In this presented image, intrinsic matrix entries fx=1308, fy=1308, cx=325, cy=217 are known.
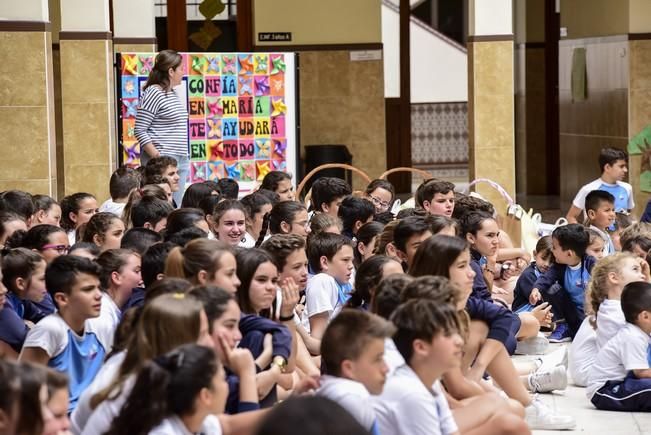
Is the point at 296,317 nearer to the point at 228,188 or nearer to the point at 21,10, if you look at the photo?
the point at 228,188

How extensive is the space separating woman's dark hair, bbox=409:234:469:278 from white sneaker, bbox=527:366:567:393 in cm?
169

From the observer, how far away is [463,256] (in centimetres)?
557

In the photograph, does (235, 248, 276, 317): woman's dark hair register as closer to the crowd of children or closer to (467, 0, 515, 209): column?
the crowd of children

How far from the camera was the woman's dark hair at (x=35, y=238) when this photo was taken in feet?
21.8

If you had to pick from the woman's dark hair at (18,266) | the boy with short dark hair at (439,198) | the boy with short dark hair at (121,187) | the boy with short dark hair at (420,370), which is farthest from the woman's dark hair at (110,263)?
the boy with short dark hair at (439,198)

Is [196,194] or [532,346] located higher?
[196,194]

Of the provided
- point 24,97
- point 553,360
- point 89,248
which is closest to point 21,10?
point 24,97

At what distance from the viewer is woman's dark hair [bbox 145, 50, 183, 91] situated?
33.3 ft

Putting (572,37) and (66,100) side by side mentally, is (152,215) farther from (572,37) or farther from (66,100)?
(572,37)

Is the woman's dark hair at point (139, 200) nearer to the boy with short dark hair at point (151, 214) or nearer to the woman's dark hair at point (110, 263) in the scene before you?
the boy with short dark hair at point (151, 214)

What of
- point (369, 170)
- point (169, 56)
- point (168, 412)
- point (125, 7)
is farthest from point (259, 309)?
point (369, 170)

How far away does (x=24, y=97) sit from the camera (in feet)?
33.5

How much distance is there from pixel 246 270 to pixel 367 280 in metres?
0.70

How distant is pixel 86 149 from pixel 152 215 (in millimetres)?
4316
